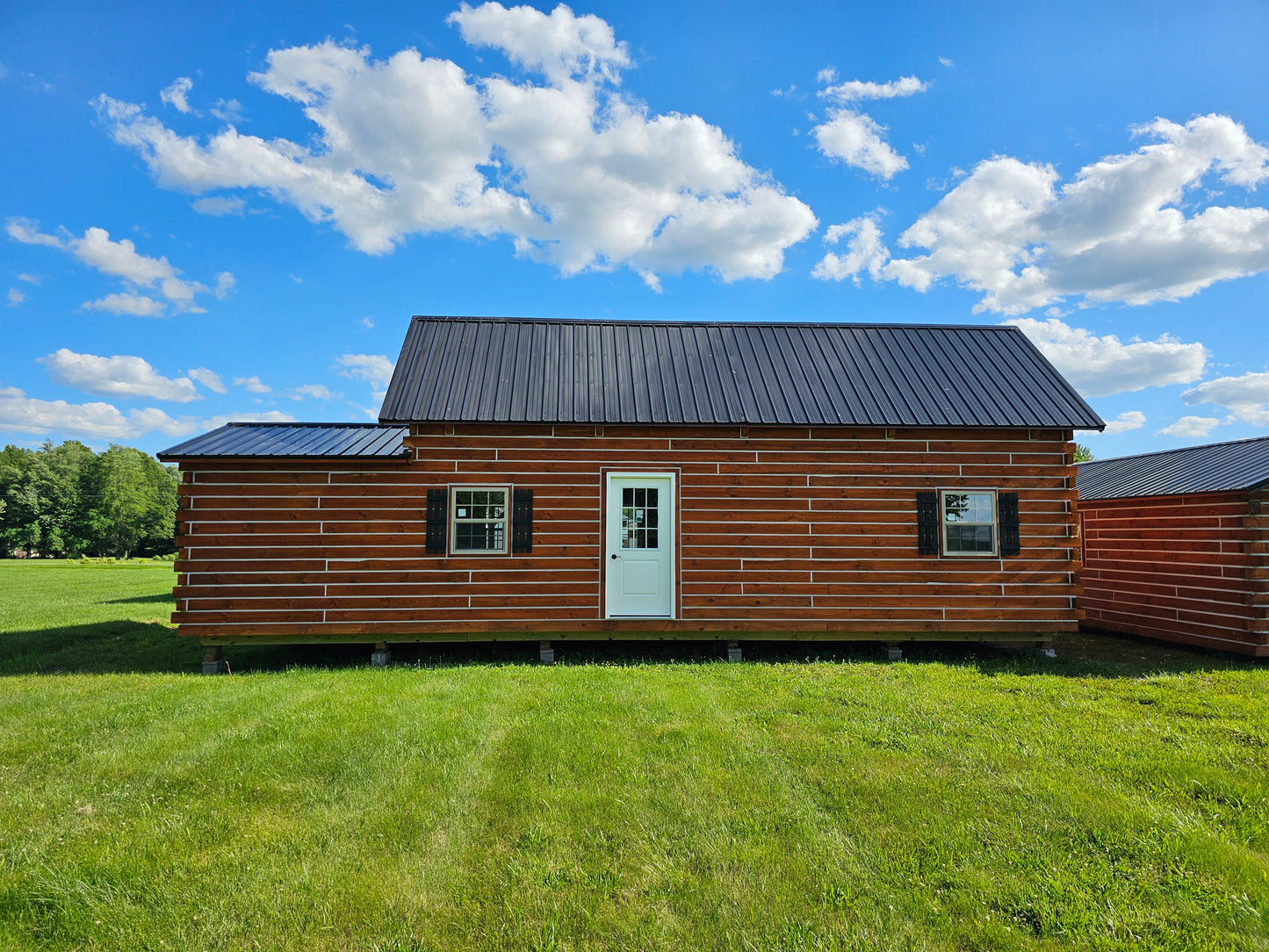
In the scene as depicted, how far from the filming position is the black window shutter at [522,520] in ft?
28.6

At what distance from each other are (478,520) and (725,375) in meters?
4.42

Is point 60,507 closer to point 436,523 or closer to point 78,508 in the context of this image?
point 78,508

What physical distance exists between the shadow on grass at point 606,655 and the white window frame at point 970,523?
4.85 ft

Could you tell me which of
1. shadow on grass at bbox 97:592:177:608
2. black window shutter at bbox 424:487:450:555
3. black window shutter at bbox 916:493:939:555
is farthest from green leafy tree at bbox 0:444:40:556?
black window shutter at bbox 916:493:939:555

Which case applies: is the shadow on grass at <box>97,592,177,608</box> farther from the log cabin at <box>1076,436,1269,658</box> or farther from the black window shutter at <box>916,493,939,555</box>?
the log cabin at <box>1076,436,1269,658</box>

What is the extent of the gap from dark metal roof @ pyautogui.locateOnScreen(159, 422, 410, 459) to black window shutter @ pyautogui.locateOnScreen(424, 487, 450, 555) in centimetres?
73

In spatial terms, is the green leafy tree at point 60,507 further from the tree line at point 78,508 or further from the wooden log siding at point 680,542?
the wooden log siding at point 680,542

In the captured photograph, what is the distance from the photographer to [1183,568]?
9664 mm

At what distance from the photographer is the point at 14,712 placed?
246 inches

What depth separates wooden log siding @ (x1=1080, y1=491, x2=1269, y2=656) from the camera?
28.4 feet

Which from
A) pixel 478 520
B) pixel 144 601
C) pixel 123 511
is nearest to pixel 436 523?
pixel 478 520

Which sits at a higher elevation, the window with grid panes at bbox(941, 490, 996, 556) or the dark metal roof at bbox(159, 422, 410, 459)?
the dark metal roof at bbox(159, 422, 410, 459)

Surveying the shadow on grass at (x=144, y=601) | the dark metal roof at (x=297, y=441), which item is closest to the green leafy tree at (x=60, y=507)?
the shadow on grass at (x=144, y=601)

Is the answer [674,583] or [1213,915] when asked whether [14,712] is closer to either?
[674,583]
